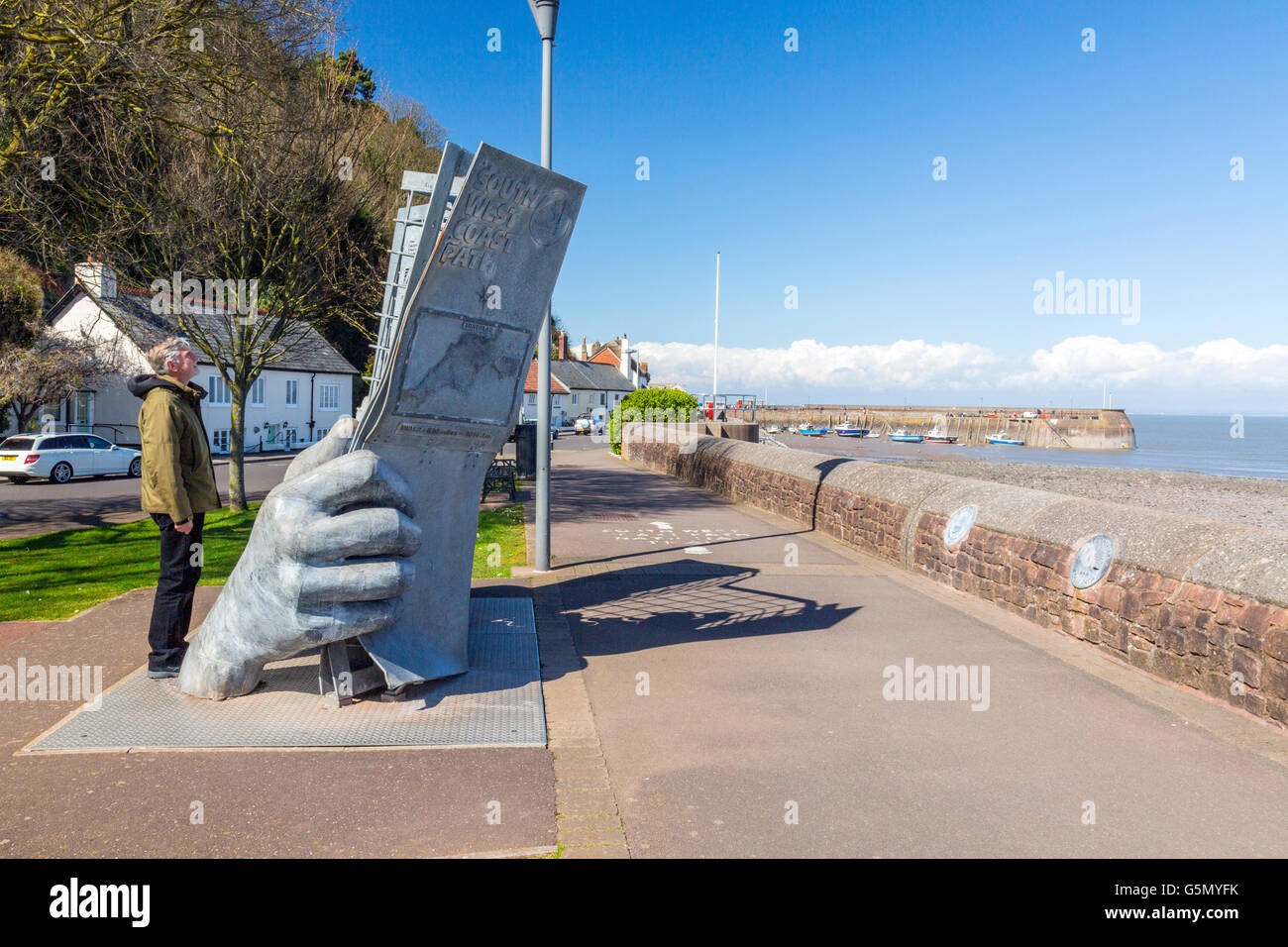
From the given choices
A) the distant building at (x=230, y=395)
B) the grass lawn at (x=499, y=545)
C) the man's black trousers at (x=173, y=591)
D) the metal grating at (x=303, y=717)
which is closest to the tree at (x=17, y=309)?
the distant building at (x=230, y=395)

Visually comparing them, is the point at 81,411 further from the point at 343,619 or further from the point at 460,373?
the point at 343,619

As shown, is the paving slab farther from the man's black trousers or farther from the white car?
the white car

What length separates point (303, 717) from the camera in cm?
488

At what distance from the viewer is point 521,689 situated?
18.0ft

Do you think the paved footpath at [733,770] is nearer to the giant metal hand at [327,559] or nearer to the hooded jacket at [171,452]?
the giant metal hand at [327,559]

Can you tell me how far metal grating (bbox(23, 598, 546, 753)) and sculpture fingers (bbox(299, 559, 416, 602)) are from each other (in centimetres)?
76

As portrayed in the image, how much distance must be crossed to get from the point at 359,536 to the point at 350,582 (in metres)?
0.24

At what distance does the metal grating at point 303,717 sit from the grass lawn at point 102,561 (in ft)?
9.80

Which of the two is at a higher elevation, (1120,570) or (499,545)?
(1120,570)

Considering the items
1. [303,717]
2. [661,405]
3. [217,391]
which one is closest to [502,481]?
[303,717]

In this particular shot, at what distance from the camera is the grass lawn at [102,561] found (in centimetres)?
799

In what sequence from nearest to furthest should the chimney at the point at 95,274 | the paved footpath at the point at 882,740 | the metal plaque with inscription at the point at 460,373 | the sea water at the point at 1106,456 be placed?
the paved footpath at the point at 882,740
the metal plaque with inscription at the point at 460,373
the chimney at the point at 95,274
the sea water at the point at 1106,456

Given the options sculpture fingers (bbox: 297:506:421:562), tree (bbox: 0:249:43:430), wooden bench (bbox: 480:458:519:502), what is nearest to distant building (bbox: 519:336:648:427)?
tree (bbox: 0:249:43:430)
